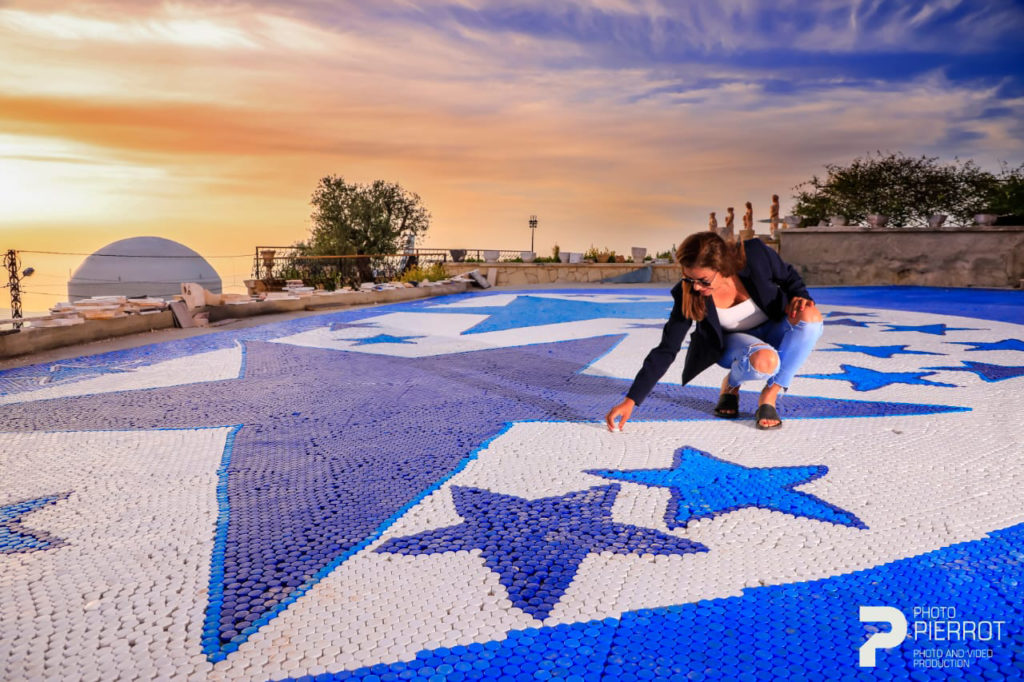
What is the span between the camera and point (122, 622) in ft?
5.52

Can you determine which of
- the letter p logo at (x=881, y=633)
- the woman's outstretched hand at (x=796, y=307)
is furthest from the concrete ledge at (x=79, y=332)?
the letter p logo at (x=881, y=633)

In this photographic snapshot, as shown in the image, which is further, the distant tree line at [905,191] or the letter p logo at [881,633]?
the distant tree line at [905,191]

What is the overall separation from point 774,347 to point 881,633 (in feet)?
6.64

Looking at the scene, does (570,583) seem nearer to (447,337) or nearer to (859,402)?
(859,402)

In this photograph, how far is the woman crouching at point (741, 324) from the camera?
3.03 meters

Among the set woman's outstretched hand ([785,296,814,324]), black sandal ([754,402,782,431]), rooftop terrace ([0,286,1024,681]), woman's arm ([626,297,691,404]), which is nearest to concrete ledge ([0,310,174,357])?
rooftop terrace ([0,286,1024,681])

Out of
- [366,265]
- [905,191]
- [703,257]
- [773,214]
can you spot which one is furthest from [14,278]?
[905,191]

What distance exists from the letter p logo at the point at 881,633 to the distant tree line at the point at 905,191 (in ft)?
57.3

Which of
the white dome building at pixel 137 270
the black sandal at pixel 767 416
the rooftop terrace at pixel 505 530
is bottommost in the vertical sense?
the rooftop terrace at pixel 505 530

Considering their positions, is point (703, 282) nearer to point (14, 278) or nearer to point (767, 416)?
point (767, 416)

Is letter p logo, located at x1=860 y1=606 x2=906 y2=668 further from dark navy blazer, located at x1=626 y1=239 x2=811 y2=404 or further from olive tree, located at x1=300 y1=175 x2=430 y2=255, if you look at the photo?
olive tree, located at x1=300 y1=175 x2=430 y2=255

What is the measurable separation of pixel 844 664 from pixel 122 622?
169 cm

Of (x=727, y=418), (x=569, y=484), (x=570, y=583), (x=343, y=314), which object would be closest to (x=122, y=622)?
(x=570, y=583)

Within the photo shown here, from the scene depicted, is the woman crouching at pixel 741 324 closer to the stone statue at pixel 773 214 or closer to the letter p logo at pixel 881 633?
the letter p logo at pixel 881 633
